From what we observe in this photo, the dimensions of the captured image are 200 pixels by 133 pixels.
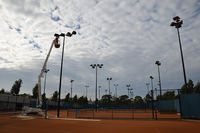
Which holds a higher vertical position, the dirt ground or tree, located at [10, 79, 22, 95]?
tree, located at [10, 79, 22, 95]

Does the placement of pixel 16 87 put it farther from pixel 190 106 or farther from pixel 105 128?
pixel 190 106

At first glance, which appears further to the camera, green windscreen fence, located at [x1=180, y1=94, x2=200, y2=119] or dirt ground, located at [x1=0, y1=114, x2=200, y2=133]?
green windscreen fence, located at [x1=180, y1=94, x2=200, y2=119]

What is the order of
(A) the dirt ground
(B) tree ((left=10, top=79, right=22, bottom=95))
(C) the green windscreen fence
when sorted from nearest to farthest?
(A) the dirt ground, (C) the green windscreen fence, (B) tree ((left=10, top=79, right=22, bottom=95))

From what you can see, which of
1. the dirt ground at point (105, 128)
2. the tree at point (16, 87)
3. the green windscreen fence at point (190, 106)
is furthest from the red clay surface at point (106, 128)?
the tree at point (16, 87)

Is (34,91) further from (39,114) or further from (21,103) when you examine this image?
(39,114)

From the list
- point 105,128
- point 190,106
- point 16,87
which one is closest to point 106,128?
point 105,128

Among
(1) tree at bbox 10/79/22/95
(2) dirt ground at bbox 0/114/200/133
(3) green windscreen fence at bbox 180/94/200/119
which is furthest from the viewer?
(1) tree at bbox 10/79/22/95

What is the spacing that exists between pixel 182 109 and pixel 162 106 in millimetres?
26057

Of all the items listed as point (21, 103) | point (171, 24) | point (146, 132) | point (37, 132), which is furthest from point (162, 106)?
point (21, 103)

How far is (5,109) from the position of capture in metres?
39.4

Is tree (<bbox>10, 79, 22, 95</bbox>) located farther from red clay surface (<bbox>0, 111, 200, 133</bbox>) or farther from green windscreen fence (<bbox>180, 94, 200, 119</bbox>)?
green windscreen fence (<bbox>180, 94, 200, 119</bbox>)

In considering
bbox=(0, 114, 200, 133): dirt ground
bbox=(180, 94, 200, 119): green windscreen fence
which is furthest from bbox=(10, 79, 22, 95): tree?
bbox=(180, 94, 200, 119): green windscreen fence

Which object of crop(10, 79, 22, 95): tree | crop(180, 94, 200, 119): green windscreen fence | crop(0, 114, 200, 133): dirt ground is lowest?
crop(0, 114, 200, 133): dirt ground

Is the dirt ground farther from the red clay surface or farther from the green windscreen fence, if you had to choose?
the green windscreen fence
